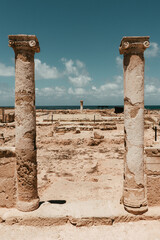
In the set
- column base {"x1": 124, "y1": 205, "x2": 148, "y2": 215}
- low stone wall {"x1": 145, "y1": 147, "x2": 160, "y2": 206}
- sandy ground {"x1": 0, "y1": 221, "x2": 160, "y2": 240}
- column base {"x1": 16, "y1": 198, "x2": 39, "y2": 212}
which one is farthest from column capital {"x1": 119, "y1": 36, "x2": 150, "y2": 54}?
column base {"x1": 16, "y1": 198, "x2": 39, "y2": 212}

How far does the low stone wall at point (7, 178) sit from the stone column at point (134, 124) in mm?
2611

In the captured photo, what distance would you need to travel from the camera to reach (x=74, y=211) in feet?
12.9

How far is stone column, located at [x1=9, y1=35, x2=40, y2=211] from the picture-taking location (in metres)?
3.88

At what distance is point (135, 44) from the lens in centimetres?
377

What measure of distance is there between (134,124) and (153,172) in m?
1.19

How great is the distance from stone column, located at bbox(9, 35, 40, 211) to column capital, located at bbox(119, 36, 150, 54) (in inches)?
77.1

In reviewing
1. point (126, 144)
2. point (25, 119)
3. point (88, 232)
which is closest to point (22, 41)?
point (25, 119)

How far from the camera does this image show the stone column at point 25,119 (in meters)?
3.88

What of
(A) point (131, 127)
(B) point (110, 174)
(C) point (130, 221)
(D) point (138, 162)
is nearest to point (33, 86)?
(A) point (131, 127)

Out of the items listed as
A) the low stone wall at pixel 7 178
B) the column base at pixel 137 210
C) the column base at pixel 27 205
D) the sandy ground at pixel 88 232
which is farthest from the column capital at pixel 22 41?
the column base at pixel 137 210

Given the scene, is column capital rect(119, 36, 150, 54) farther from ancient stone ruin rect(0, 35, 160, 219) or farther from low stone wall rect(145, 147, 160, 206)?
low stone wall rect(145, 147, 160, 206)

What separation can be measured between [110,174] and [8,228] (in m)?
4.65

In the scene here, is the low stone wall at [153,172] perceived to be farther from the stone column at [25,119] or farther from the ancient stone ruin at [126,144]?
the stone column at [25,119]

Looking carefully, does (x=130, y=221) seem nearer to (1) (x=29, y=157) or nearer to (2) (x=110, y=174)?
(1) (x=29, y=157)
